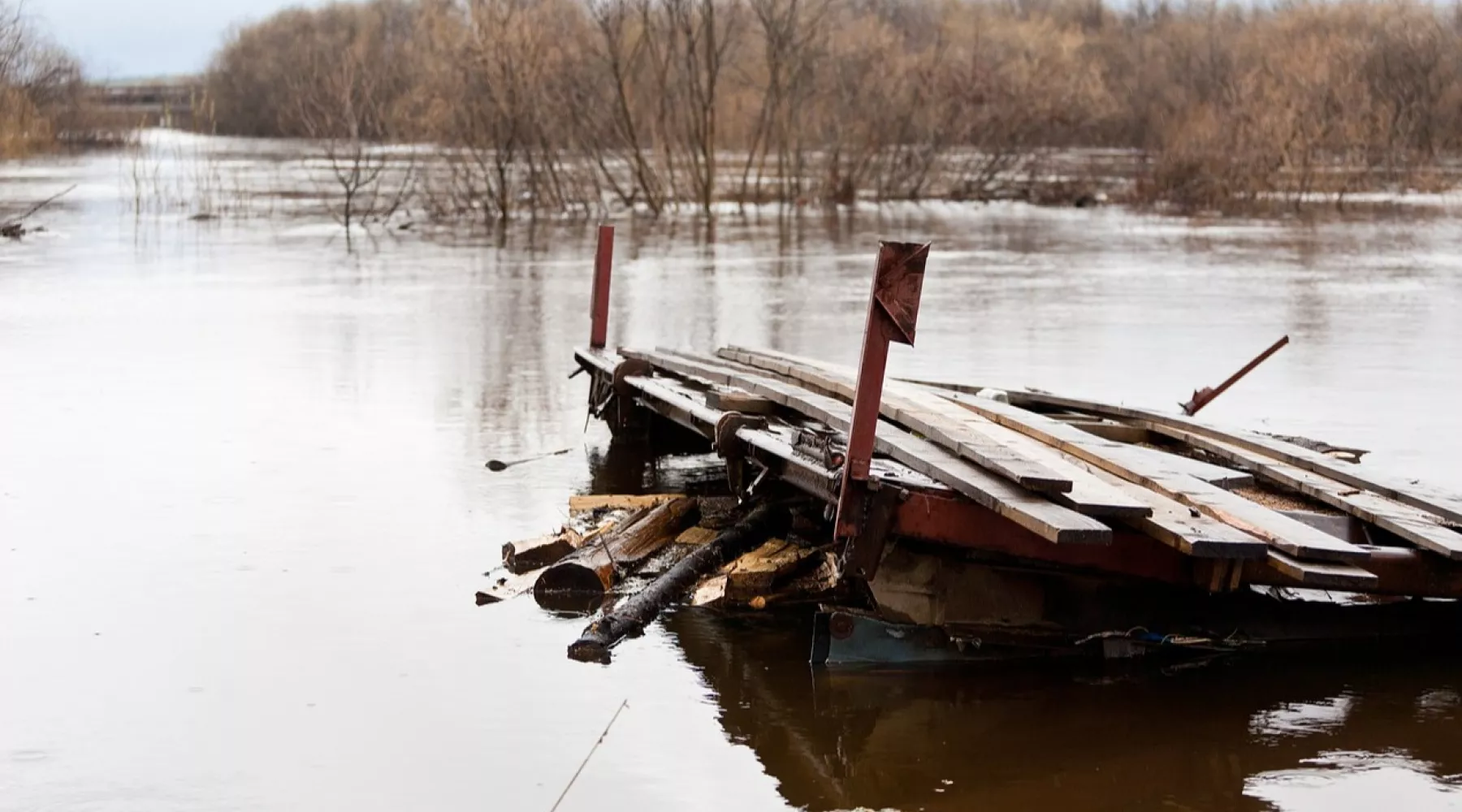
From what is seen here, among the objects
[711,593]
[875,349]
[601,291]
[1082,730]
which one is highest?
[875,349]

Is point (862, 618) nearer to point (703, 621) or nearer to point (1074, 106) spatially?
point (703, 621)

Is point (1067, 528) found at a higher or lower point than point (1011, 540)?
higher

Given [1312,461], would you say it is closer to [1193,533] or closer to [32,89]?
[1193,533]

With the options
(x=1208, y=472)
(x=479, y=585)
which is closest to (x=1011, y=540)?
(x=1208, y=472)

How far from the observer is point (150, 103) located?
116000mm

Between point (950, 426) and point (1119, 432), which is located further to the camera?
point (1119, 432)

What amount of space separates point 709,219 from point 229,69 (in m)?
62.5

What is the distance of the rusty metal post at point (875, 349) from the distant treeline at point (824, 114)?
88.3 feet

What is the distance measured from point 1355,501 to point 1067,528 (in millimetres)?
2056

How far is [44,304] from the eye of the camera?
19984mm

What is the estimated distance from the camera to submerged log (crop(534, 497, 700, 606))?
8180mm

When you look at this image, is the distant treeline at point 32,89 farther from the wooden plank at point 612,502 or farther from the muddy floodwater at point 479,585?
the wooden plank at point 612,502

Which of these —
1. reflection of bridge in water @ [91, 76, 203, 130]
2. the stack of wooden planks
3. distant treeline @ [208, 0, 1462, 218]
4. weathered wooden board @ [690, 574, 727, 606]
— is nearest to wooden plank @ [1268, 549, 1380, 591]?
the stack of wooden planks

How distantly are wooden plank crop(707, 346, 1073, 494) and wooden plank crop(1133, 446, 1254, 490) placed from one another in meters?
0.83
